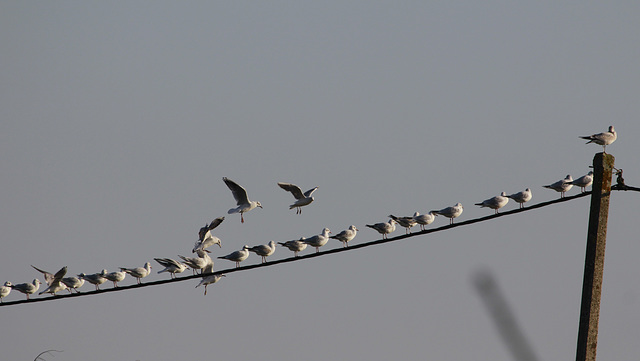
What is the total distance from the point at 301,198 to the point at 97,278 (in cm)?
621

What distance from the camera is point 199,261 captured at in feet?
83.6

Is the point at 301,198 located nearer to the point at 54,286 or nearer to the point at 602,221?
the point at 54,286

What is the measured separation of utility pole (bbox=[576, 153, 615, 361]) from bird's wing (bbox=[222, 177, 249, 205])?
→ 43.5 ft

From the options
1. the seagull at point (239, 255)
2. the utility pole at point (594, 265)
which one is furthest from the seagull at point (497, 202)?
the utility pole at point (594, 265)

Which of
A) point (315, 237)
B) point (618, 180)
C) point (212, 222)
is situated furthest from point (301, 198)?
point (618, 180)

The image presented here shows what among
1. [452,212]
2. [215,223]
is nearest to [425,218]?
[452,212]

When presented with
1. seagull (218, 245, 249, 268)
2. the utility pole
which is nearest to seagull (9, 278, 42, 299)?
seagull (218, 245, 249, 268)

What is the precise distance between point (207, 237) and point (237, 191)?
1.43m

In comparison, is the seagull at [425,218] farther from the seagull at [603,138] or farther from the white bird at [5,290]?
the white bird at [5,290]

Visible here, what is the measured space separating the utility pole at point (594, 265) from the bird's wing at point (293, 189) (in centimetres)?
1253

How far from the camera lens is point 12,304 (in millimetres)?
17641

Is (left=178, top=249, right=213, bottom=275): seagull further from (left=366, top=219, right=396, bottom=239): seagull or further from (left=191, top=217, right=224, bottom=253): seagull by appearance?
(left=366, top=219, right=396, bottom=239): seagull

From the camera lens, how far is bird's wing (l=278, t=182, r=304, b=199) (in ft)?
85.9

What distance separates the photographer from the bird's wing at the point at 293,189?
2617cm
